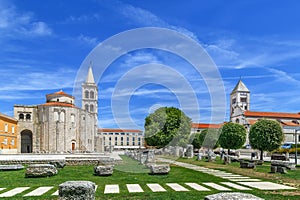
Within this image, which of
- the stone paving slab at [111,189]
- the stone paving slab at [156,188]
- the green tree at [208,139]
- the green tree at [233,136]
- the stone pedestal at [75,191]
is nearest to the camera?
the stone pedestal at [75,191]

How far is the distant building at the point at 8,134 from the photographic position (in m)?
49.6

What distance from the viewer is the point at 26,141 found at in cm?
6197

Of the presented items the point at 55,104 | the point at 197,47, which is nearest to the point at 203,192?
the point at 197,47

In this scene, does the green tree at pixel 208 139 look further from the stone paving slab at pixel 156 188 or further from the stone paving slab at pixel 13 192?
the stone paving slab at pixel 13 192

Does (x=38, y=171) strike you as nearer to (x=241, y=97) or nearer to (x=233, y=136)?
(x=233, y=136)

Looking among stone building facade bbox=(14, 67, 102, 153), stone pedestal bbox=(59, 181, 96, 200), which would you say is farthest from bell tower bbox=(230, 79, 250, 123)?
stone pedestal bbox=(59, 181, 96, 200)

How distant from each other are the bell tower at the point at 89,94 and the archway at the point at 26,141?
2178 centimetres

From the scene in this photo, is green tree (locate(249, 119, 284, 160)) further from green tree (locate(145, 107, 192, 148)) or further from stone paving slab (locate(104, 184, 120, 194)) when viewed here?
stone paving slab (locate(104, 184, 120, 194))

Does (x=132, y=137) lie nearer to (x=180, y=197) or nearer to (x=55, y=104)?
(x=55, y=104)

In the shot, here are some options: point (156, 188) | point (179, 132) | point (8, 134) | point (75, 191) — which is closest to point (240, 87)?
point (179, 132)

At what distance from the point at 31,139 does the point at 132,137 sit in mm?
64419

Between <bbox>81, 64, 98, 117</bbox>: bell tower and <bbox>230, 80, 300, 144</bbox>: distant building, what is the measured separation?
1820 inches

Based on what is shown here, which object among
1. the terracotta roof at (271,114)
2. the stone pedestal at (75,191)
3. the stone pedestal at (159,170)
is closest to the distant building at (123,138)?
the terracotta roof at (271,114)

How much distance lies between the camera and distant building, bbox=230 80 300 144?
87.4 m
